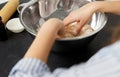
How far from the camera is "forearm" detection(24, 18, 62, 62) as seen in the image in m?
0.59

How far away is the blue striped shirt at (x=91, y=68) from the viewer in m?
0.48

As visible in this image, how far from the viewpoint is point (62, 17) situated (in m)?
0.86

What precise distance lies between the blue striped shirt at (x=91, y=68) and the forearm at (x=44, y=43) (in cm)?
2

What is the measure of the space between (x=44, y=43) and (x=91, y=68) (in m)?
0.17

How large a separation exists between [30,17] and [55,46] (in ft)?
0.62

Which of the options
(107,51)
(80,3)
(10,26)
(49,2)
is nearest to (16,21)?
(10,26)

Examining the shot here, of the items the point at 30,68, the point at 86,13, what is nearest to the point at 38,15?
the point at 86,13

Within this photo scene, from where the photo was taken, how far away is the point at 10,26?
2.72ft

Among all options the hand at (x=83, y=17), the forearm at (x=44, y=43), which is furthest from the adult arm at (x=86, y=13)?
the forearm at (x=44, y=43)

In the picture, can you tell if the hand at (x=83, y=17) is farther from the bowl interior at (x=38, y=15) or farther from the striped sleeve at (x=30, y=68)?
the striped sleeve at (x=30, y=68)

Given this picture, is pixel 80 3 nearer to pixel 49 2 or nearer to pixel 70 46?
pixel 49 2

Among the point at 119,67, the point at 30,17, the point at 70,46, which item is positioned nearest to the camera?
the point at 119,67

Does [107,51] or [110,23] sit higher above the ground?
[107,51]

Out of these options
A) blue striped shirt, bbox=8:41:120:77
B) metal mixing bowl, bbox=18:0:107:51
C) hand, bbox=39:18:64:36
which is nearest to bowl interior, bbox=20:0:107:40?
metal mixing bowl, bbox=18:0:107:51
